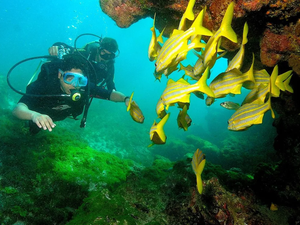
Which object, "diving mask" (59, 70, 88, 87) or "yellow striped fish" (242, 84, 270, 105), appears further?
"diving mask" (59, 70, 88, 87)

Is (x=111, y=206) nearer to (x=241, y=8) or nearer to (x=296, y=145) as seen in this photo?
(x=241, y=8)

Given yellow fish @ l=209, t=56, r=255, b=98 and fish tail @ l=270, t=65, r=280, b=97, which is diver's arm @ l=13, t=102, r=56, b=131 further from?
fish tail @ l=270, t=65, r=280, b=97

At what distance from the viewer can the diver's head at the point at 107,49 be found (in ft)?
23.3

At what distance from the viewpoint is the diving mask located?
14.9ft

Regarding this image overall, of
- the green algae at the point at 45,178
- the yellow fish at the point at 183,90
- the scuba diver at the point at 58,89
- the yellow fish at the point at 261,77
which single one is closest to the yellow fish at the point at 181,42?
the yellow fish at the point at 183,90

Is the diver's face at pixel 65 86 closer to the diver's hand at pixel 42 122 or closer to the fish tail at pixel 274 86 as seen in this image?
the diver's hand at pixel 42 122

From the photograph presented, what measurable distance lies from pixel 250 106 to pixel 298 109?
2.77 m

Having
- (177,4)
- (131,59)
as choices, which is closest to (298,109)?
(177,4)

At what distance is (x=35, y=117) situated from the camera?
342 cm

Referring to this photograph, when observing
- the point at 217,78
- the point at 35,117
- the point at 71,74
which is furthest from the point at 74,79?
the point at 217,78

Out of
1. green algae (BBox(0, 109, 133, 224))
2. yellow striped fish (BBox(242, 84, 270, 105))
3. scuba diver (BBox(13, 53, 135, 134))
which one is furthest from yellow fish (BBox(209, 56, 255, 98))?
scuba diver (BBox(13, 53, 135, 134))

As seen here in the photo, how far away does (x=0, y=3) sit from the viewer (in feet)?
307

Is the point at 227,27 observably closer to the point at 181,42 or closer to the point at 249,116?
the point at 181,42

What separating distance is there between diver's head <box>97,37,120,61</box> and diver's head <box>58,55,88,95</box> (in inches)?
Answer: 89.1
